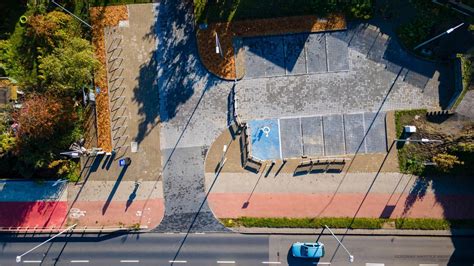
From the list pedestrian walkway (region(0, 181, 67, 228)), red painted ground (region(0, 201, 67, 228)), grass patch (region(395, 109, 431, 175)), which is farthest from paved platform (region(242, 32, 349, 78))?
red painted ground (region(0, 201, 67, 228))

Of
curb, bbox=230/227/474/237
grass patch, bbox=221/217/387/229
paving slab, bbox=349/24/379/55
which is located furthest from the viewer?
paving slab, bbox=349/24/379/55

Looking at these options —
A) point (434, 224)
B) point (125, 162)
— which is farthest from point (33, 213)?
point (434, 224)

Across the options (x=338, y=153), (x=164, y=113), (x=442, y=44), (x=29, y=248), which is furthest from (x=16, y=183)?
(x=442, y=44)

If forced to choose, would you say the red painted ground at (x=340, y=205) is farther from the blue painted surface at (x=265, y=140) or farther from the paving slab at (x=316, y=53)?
the paving slab at (x=316, y=53)

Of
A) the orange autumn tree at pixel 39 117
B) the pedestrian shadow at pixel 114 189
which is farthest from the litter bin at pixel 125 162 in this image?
the orange autumn tree at pixel 39 117

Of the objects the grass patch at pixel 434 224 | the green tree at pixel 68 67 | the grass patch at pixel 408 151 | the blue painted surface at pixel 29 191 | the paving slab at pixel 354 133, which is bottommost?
the grass patch at pixel 434 224

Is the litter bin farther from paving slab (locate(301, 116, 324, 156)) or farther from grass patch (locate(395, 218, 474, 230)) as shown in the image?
grass patch (locate(395, 218, 474, 230))
